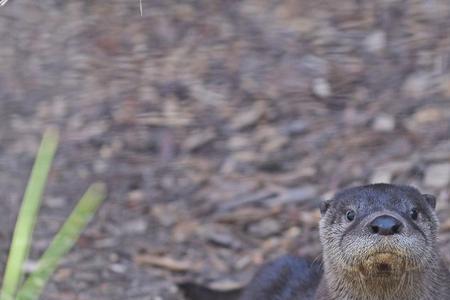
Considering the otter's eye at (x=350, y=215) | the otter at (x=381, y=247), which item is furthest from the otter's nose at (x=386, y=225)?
the otter's eye at (x=350, y=215)

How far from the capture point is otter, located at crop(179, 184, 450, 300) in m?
3.12

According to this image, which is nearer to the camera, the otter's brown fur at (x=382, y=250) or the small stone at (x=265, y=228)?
the otter's brown fur at (x=382, y=250)

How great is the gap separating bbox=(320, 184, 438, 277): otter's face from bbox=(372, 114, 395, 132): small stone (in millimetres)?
1347

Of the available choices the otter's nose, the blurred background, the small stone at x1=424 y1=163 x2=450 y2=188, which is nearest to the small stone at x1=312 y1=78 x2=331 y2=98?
the blurred background

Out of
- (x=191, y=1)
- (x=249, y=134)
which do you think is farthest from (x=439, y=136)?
(x=191, y=1)

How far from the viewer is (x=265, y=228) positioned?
478cm

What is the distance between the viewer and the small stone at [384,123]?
491cm

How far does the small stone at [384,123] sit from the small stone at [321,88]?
310mm

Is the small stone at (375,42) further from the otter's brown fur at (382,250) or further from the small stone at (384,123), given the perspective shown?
the otter's brown fur at (382,250)

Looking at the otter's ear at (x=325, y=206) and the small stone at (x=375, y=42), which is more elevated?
the otter's ear at (x=325, y=206)

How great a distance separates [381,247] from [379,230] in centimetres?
5

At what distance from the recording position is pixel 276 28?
17.9ft

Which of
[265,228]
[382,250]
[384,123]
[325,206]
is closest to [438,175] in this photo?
[384,123]

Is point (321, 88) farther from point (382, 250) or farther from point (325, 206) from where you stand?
point (382, 250)
